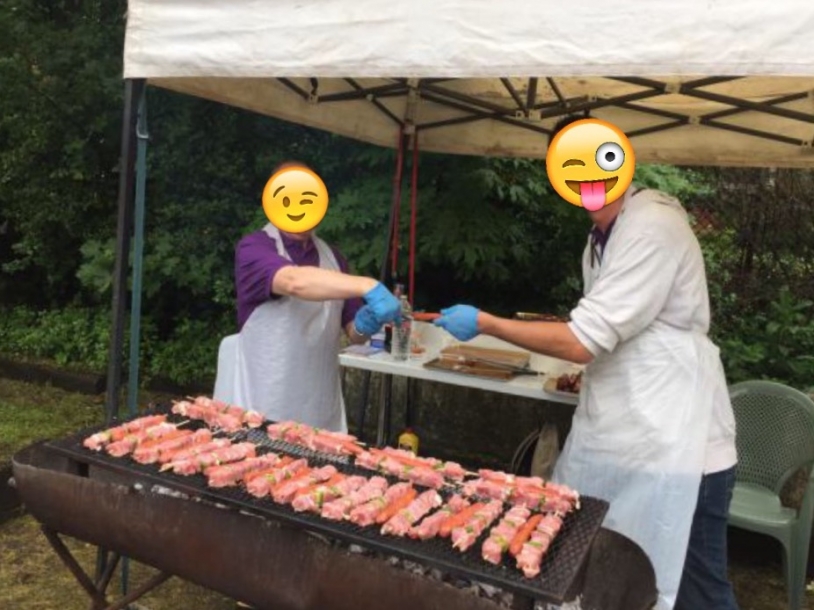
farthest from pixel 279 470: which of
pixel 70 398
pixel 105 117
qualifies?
pixel 105 117

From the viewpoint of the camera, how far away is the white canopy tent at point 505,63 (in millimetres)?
1766

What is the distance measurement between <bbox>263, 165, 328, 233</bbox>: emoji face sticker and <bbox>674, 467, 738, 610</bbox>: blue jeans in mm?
1811

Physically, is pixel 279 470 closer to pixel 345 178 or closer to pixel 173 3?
pixel 173 3

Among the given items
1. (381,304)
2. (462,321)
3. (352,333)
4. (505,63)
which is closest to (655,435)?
(462,321)

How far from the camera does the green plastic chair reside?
3.13 meters

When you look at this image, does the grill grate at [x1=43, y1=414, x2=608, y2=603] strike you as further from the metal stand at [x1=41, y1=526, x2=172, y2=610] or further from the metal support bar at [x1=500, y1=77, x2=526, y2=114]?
the metal support bar at [x1=500, y1=77, x2=526, y2=114]

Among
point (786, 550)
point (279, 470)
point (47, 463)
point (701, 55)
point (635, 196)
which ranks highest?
point (701, 55)

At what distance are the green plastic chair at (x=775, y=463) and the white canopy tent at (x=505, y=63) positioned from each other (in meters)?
1.35

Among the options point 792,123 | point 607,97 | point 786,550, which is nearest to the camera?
point 786,550

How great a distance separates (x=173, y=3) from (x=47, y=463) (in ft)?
5.84

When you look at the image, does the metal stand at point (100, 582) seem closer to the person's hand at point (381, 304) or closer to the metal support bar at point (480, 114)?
the person's hand at point (381, 304)

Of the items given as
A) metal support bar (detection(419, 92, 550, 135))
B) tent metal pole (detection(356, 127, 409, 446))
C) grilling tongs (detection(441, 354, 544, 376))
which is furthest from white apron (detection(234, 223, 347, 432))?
metal support bar (detection(419, 92, 550, 135))

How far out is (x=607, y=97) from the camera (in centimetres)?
396

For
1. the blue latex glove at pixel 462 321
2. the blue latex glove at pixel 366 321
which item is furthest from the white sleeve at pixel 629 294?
the blue latex glove at pixel 366 321
